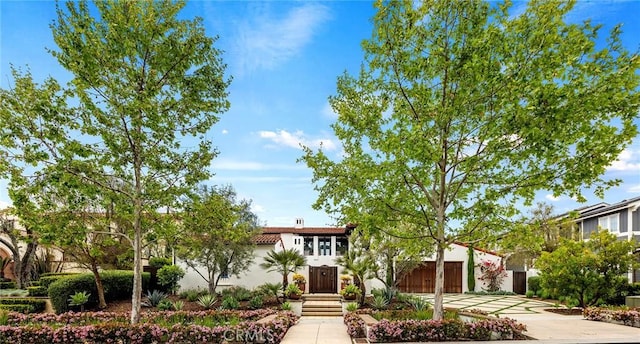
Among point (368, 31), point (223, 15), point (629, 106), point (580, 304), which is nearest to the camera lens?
point (629, 106)

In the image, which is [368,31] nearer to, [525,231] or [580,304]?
[525,231]

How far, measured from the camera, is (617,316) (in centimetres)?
1328

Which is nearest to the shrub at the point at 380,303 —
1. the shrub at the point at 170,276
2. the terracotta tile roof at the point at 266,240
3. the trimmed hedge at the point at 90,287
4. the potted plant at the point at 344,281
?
the terracotta tile roof at the point at 266,240

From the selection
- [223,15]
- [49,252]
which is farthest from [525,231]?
[49,252]

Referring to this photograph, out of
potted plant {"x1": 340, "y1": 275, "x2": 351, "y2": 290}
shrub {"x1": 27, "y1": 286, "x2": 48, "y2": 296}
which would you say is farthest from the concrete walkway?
shrub {"x1": 27, "y1": 286, "x2": 48, "y2": 296}

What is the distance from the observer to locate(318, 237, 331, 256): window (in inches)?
1192

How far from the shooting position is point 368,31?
10688 mm

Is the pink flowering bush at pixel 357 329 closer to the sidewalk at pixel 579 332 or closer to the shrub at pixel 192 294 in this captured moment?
the sidewalk at pixel 579 332

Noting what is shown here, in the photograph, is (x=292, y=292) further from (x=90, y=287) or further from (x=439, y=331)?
(x=439, y=331)

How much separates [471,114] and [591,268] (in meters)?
11.5

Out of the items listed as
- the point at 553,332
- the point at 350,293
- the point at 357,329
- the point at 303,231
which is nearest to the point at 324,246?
the point at 303,231

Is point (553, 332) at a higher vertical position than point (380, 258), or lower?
lower

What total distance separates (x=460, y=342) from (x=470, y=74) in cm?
666

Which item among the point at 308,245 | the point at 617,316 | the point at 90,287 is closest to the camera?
the point at 617,316
